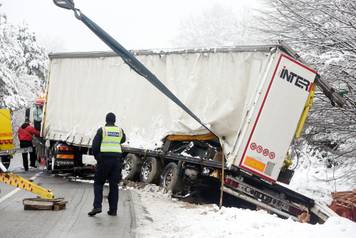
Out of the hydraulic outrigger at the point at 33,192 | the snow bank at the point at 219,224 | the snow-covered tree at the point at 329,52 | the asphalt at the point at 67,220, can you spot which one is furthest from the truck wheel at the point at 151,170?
the hydraulic outrigger at the point at 33,192

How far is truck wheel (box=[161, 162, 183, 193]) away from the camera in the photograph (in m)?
12.7

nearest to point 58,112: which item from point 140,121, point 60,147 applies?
point 60,147

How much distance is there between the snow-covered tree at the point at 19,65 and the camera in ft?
91.9

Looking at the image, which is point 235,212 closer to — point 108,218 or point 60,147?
point 108,218

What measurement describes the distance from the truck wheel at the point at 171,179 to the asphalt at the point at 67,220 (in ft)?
3.22

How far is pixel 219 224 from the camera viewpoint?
346 inches

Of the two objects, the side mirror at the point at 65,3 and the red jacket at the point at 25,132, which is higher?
the side mirror at the point at 65,3

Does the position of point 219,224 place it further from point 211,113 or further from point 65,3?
point 65,3

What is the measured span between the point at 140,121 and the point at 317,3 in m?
5.05

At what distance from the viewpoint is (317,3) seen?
43.3ft

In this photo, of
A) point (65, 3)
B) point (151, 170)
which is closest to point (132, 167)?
point (151, 170)

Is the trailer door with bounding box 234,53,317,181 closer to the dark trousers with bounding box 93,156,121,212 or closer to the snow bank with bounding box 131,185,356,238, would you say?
the snow bank with bounding box 131,185,356,238

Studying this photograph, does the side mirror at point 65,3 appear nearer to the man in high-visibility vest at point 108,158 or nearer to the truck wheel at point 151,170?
the man in high-visibility vest at point 108,158

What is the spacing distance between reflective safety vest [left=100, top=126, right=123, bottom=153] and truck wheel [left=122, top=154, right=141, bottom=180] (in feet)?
17.1
